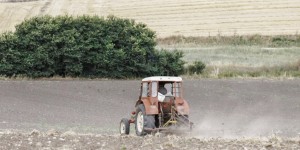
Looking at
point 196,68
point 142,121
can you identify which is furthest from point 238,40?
point 142,121

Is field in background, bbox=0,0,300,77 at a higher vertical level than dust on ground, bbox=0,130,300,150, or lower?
higher

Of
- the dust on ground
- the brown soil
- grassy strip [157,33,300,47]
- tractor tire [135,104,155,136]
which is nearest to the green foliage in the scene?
the brown soil

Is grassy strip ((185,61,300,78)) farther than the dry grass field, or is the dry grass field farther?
the dry grass field

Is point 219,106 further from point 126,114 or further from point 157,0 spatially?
point 157,0

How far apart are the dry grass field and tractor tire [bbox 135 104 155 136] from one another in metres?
33.9

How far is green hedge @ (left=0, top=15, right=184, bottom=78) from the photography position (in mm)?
31812

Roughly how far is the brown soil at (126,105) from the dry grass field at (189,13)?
1902 centimetres

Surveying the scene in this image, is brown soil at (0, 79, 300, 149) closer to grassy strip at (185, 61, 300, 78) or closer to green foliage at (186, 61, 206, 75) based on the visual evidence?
grassy strip at (185, 61, 300, 78)

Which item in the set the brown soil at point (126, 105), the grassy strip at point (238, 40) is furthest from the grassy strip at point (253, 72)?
the grassy strip at point (238, 40)

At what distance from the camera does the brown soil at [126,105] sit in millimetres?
20042

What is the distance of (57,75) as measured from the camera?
32.7 metres

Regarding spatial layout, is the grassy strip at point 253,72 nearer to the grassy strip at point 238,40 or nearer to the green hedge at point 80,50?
the green hedge at point 80,50

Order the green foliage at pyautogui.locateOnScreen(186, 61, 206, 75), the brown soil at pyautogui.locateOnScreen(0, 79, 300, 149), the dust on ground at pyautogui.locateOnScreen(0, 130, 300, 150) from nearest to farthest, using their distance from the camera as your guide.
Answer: the dust on ground at pyautogui.locateOnScreen(0, 130, 300, 150), the brown soil at pyautogui.locateOnScreen(0, 79, 300, 149), the green foliage at pyautogui.locateOnScreen(186, 61, 206, 75)

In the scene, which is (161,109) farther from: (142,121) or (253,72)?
(253,72)
